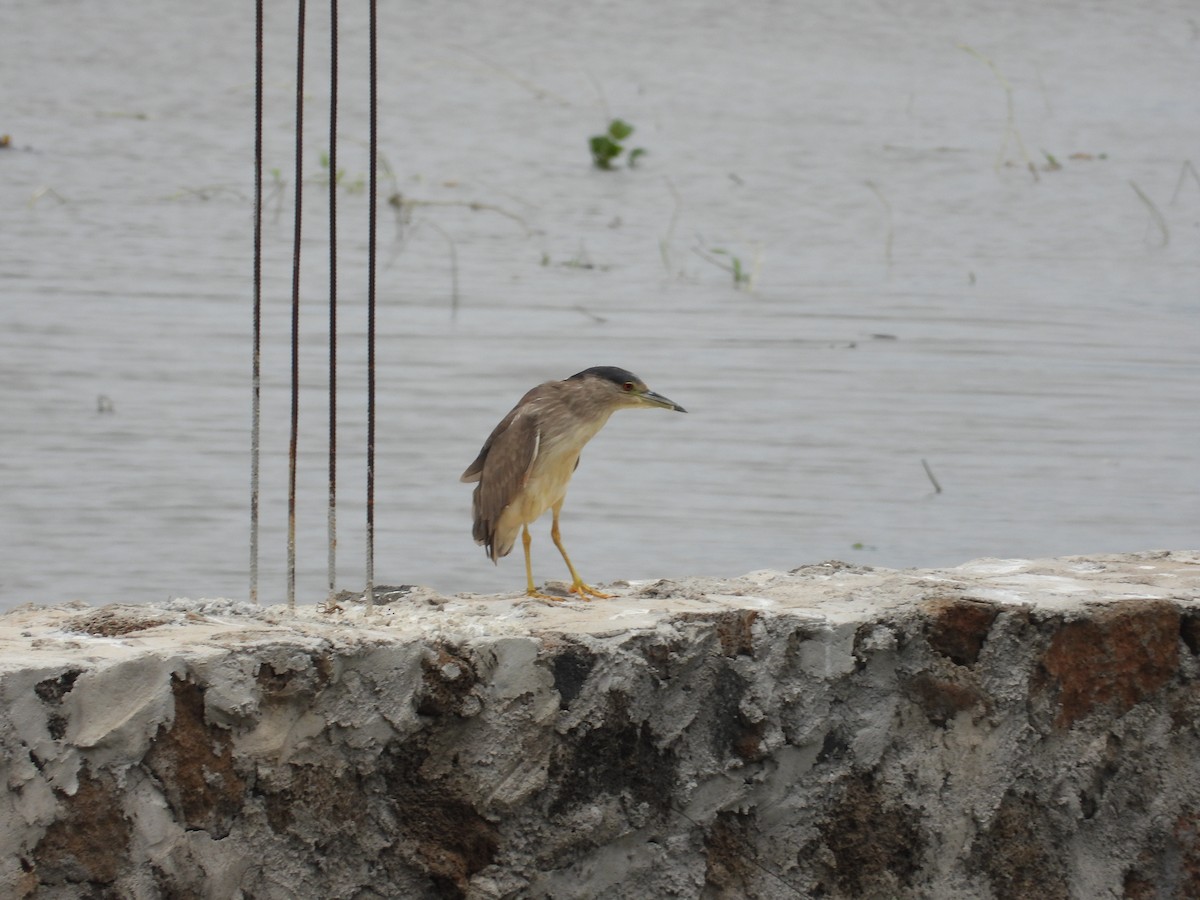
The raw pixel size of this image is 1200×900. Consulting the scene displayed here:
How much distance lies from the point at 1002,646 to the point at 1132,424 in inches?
156

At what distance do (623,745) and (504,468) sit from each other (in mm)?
709

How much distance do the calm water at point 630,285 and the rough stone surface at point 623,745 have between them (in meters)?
2.08

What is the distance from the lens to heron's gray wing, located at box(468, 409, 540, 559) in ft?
13.0

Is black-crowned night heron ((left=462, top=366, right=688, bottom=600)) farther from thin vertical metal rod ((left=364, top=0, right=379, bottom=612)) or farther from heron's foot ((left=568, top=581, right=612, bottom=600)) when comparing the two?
thin vertical metal rod ((left=364, top=0, right=379, bottom=612))

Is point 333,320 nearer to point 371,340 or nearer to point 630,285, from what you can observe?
point 371,340

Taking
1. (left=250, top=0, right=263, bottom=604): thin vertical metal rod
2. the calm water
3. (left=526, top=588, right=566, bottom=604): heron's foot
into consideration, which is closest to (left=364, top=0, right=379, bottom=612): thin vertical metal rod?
(left=250, top=0, right=263, bottom=604): thin vertical metal rod

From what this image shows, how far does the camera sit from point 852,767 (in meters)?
3.72

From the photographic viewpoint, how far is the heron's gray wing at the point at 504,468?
3.97m

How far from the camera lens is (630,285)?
9273mm

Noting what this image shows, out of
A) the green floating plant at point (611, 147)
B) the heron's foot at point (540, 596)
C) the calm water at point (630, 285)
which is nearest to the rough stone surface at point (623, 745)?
the heron's foot at point (540, 596)

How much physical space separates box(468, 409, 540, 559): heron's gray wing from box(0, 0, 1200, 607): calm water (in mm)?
1523

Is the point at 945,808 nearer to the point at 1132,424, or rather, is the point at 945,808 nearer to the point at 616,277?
the point at 1132,424

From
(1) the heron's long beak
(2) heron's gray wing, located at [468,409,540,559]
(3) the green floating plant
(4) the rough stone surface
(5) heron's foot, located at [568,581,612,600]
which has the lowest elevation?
(4) the rough stone surface

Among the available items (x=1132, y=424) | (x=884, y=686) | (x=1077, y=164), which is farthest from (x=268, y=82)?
(x=884, y=686)
